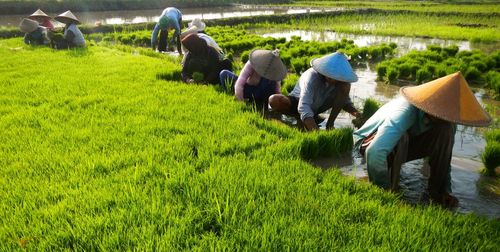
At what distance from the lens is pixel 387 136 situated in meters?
2.77

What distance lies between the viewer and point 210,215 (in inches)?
95.3

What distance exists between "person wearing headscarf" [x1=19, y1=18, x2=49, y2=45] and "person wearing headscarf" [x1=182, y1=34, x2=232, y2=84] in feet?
19.0

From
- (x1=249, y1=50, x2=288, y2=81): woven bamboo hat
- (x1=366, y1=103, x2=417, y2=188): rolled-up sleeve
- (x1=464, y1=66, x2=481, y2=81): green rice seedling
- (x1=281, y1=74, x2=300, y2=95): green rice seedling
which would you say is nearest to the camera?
(x1=366, y1=103, x2=417, y2=188): rolled-up sleeve

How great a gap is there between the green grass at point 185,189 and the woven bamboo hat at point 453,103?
67 cm

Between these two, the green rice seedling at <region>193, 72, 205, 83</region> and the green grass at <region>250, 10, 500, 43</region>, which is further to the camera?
the green grass at <region>250, 10, 500, 43</region>

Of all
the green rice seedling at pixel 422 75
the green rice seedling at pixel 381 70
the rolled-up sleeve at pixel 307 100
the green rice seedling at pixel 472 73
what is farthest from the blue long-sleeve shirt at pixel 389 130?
the green rice seedling at pixel 472 73

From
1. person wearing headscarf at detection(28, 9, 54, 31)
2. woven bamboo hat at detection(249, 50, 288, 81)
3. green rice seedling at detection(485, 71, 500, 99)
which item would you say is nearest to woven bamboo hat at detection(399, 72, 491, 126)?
woven bamboo hat at detection(249, 50, 288, 81)

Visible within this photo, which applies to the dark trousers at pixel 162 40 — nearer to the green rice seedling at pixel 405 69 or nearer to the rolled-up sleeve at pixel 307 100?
the green rice seedling at pixel 405 69

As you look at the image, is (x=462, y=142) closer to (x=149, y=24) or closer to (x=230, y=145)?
(x=230, y=145)

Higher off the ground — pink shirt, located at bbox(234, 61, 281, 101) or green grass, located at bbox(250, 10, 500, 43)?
green grass, located at bbox(250, 10, 500, 43)

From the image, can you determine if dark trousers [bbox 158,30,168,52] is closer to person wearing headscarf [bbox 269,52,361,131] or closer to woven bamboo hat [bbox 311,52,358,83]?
person wearing headscarf [bbox 269,52,361,131]

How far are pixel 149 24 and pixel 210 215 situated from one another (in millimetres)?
14919

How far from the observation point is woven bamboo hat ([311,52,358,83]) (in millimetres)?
3736

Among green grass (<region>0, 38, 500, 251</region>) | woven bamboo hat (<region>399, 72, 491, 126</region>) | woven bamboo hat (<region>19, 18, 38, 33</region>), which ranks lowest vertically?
green grass (<region>0, 38, 500, 251</region>)
